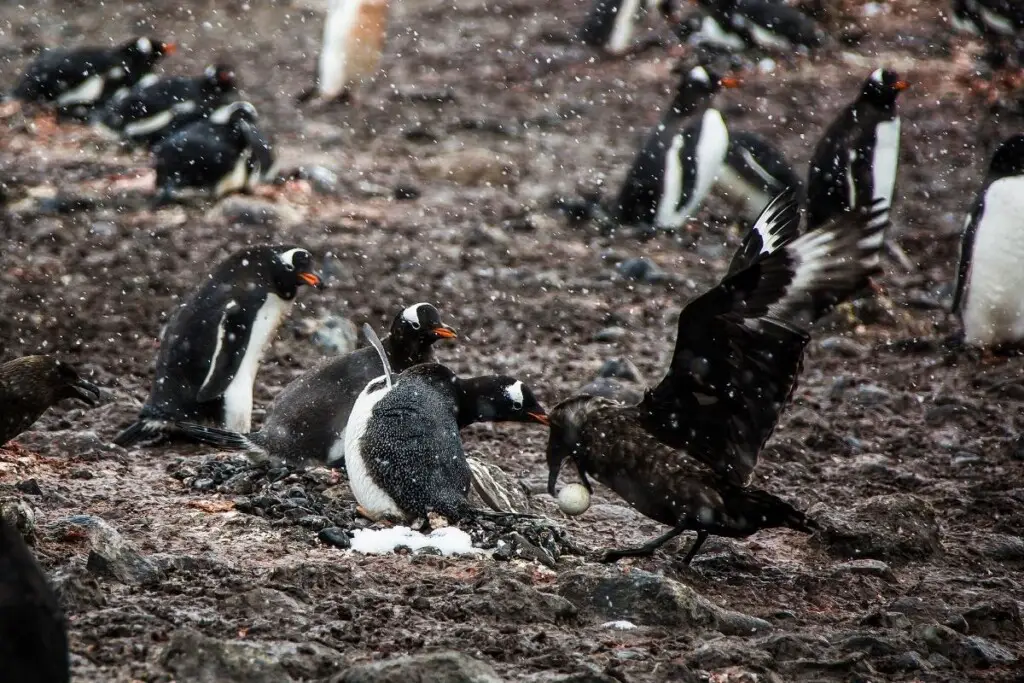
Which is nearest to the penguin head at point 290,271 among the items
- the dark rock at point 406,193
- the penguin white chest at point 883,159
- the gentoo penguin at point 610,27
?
the dark rock at point 406,193

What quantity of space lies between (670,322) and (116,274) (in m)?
3.10

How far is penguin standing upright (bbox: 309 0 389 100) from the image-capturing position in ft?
42.1

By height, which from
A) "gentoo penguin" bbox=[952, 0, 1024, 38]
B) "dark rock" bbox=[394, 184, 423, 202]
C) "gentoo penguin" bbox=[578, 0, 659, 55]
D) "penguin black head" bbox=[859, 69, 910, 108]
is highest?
"gentoo penguin" bbox=[952, 0, 1024, 38]

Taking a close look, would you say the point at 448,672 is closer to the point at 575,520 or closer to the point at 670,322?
the point at 575,520

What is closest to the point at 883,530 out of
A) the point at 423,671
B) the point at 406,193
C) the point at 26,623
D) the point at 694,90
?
the point at 423,671

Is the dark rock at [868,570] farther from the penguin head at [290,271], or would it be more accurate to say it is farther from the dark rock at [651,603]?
the penguin head at [290,271]

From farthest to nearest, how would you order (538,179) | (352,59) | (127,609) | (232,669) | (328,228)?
(352,59) → (538,179) → (328,228) → (127,609) → (232,669)

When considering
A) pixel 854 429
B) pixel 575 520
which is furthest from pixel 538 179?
pixel 575 520

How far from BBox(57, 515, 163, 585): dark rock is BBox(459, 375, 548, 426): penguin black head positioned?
145cm

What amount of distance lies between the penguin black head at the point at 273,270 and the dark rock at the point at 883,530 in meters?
2.51

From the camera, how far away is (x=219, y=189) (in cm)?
932

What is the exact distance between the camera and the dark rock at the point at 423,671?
3.08 m

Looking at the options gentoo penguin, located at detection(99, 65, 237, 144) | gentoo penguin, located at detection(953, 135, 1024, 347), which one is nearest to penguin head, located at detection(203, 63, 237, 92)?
gentoo penguin, located at detection(99, 65, 237, 144)

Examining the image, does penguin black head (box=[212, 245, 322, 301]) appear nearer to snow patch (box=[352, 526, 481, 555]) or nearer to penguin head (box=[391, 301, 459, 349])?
penguin head (box=[391, 301, 459, 349])
